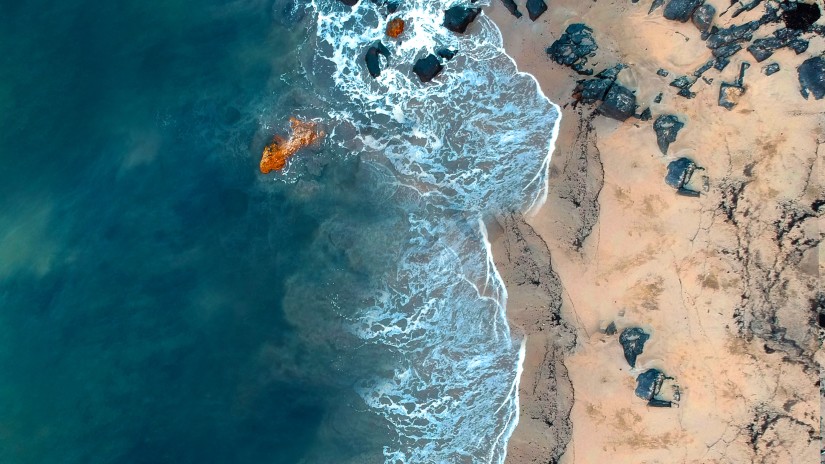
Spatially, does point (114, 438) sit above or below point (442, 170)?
below

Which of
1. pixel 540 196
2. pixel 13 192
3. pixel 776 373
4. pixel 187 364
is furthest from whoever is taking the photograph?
pixel 13 192

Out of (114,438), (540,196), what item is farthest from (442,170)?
(114,438)

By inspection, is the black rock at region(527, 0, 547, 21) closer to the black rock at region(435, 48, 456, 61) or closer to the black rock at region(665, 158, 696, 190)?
the black rock at region(435, 48, 456, 61)

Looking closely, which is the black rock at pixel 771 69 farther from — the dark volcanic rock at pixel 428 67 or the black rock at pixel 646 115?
the dark volcanic rock at pixel 428 67

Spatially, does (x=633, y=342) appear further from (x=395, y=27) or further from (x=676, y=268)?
(x=395, y=27)

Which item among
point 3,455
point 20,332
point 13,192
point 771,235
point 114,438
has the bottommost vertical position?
point 3,455

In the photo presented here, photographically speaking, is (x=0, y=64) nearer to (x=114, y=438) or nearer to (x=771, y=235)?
(x=114, y=438)

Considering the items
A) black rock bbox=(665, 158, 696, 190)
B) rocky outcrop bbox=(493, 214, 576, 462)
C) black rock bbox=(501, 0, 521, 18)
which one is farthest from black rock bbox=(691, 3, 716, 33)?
rocky outcrop bbox=(493, 214, 576, 462)

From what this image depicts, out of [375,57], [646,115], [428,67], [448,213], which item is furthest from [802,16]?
[375,57]
